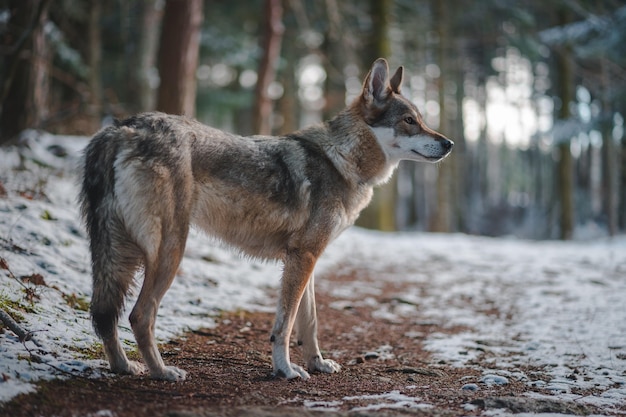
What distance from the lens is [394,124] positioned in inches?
197

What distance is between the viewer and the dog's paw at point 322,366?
4.50m

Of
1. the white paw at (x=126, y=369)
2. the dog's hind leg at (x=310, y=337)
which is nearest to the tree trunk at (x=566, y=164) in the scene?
the dog's hind leg at (x=310, y=337)

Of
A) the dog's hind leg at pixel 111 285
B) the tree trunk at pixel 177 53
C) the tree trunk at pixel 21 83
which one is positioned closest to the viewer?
the dog's hind leg at pixel 111 285

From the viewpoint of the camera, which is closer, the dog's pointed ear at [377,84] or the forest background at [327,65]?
the dog's pointed ear at [377,84]

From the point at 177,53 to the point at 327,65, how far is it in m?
9.76

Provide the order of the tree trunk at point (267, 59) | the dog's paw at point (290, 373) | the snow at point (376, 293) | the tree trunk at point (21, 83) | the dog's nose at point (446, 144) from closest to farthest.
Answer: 1. the snow at point (376, 293)
2. the dog's paw at point (290, 373)
3. the dog's nose at point (446, 144)
4. the tree trunk at point (21, 83)
5. the tree trunk at point (267, 59)

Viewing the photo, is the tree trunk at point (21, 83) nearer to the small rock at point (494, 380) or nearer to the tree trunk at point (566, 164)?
the small rock at point (494, 380)

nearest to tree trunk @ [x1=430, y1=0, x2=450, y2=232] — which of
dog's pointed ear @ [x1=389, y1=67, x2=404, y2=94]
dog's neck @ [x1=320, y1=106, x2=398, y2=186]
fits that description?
dog's pointed ear @ [x1=389, y1=67, x2=404, y2=94]

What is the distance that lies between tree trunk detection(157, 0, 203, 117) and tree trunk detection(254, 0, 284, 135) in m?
4.35

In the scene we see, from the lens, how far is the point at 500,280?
9.01 meters

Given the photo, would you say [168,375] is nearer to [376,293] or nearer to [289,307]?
[289,307]

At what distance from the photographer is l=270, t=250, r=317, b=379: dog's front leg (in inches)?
165

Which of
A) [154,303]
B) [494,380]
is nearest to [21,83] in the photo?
[154,303]

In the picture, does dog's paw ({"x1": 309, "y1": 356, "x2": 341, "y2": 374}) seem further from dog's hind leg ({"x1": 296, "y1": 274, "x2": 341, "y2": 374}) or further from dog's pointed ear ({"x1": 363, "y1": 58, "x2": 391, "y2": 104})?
dog's pointed ear ({"x1": 363, "y1": 58, "x2": 391, "y2": 104})
